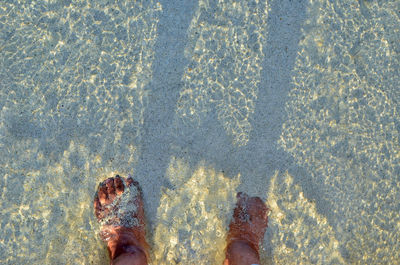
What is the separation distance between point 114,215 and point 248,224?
3.47 ft

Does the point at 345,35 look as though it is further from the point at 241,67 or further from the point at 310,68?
the point at 241,67

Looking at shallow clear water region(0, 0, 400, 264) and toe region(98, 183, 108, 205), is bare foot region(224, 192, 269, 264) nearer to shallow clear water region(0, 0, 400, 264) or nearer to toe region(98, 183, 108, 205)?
shallow clear water region(0, 0, 400, 264)

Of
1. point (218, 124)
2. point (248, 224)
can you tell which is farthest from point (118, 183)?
point (248, 224)

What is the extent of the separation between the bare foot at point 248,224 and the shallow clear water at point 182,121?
0.07 m

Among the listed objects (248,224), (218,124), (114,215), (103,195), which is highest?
(218,124)

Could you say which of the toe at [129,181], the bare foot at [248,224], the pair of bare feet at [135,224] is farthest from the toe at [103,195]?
the bare foot at [248,224]

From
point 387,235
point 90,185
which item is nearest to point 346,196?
point 387,235

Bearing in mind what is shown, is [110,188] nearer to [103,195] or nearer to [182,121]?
[103,195]

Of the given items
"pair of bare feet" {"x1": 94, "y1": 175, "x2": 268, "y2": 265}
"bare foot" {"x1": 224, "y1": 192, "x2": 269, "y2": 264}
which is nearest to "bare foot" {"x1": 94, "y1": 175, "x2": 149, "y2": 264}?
"pair of bare feet" {"x1": 94, "y1": 175, "x2": 268, "y2": 265}

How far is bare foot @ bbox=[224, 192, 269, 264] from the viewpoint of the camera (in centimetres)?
262

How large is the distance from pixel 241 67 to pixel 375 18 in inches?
46.5

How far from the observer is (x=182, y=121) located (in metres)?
2.58

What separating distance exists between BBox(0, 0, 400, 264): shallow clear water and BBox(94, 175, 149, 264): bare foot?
65mm

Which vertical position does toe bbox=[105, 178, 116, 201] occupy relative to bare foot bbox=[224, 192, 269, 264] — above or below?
above
